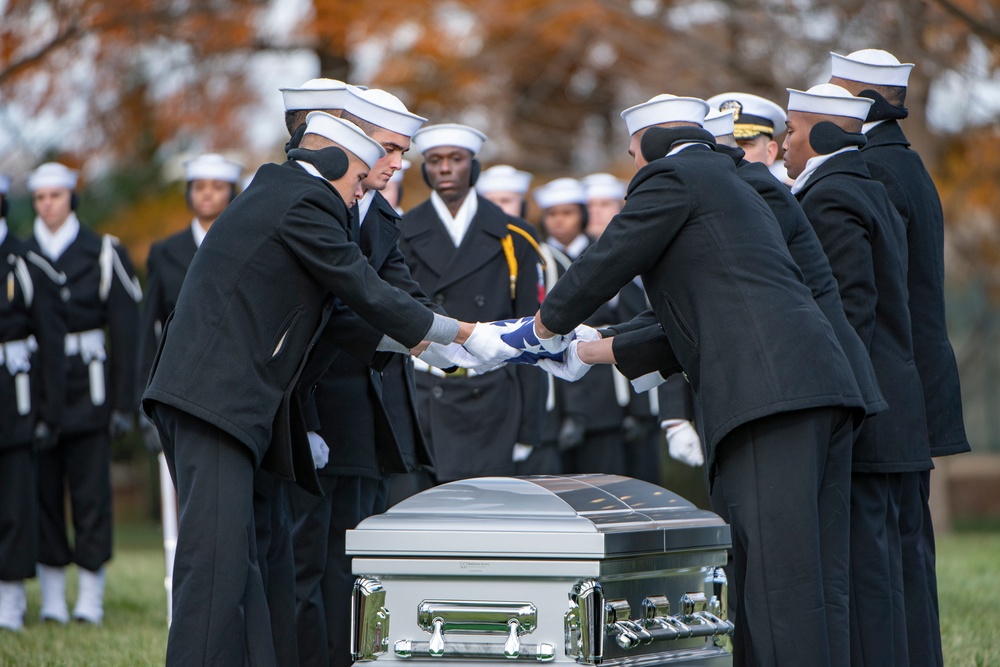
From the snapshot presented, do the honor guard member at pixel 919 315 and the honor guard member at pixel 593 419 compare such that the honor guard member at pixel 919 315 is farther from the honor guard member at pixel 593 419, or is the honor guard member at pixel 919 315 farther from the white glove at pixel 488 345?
the honor guard member at pixel 593 419

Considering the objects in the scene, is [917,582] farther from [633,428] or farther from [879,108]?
[633,428]

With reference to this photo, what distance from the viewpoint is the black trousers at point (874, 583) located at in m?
4.65

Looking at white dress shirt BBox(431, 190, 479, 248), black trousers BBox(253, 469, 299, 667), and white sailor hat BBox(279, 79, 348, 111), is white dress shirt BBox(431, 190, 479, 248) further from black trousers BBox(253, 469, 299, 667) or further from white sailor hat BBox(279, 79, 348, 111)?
black trousers BBox(253, 469, 299, 667)

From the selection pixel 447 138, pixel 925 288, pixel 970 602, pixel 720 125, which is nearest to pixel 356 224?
pixel 720 125

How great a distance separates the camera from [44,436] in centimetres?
800

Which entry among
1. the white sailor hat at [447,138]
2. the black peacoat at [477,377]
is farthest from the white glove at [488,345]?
the white sailor hat at [447,138]

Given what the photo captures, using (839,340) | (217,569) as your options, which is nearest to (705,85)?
(839,340)

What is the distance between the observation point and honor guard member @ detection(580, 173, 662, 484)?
8.36 metres

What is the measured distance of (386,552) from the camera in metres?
4.37

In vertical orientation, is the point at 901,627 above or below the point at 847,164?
below

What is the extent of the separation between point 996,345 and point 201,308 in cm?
1265

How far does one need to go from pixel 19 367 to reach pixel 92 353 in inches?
25.3

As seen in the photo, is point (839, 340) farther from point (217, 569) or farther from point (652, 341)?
point (217, 569)

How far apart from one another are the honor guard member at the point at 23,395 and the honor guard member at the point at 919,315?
4.65m
